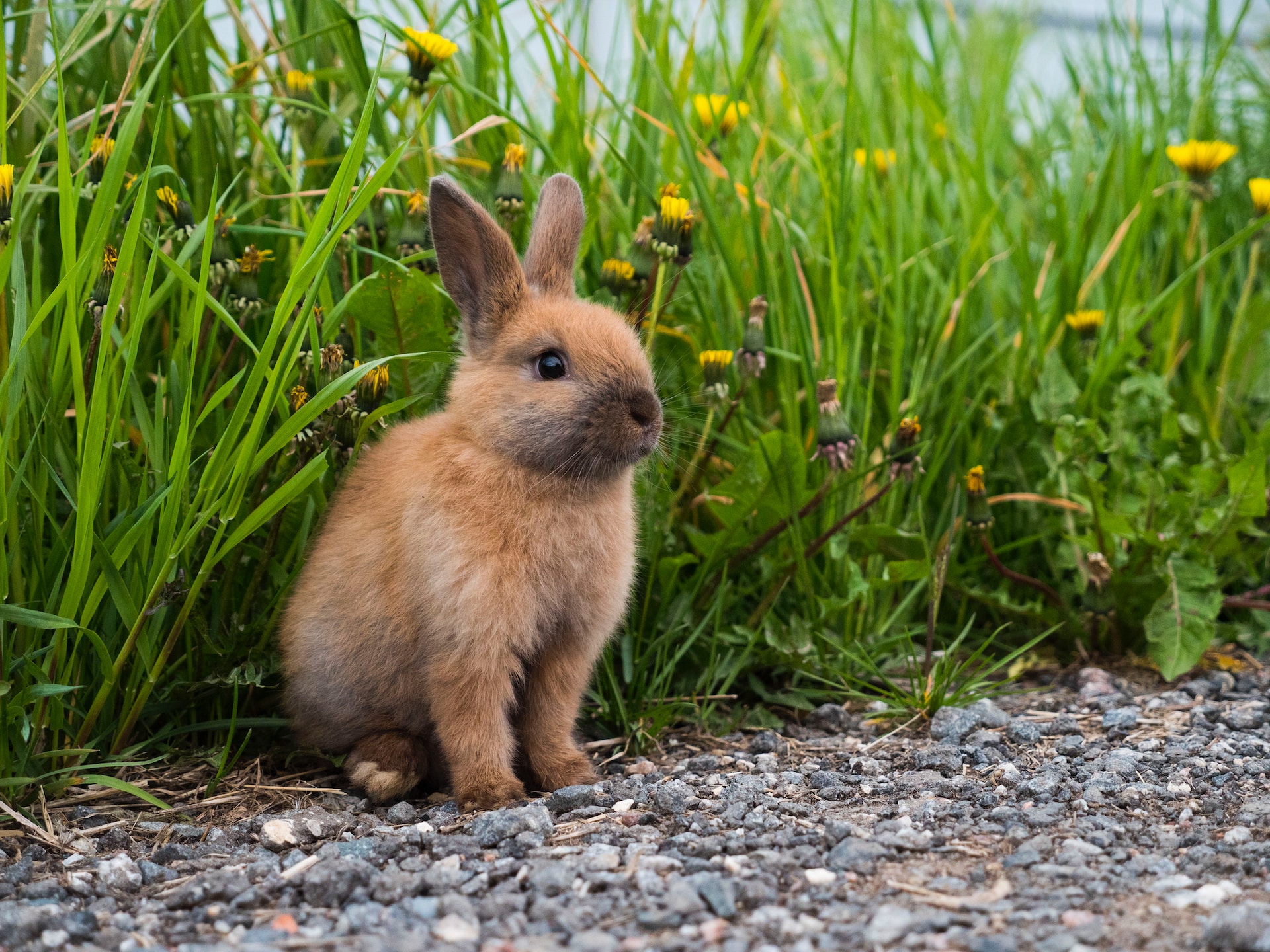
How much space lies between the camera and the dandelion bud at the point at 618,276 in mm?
Result: 3143

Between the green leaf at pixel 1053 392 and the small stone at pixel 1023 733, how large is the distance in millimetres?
1109

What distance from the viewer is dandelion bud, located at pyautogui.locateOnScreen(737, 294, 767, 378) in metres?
3.07

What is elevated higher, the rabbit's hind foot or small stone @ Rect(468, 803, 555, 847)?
small stone @ Rect(468, 803, 555, 847)

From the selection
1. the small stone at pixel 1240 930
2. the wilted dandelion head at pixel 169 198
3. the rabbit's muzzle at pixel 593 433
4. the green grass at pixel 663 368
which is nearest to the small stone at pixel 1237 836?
the small stone at pixel 1240 930

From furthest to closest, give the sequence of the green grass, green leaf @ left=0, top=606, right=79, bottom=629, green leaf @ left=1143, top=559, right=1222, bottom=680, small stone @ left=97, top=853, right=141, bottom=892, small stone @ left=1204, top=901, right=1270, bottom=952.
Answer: green leaf @ left=1143, top=559, right=1222, bottom=680, the green grass, green leaf @ left=0, top=606, right=79, bottom=629, small stone @ left=97, top=853, right=141, bottom=892, small stone @ left=1204, top=901, right=1270, bottom=952

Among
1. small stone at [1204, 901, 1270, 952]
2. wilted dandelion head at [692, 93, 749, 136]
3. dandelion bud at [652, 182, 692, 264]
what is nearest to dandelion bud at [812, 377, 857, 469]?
dandelion bud at [652, 182, 692, 264]

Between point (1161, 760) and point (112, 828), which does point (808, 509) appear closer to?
point (1161, 760)

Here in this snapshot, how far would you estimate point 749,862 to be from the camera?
2.09m

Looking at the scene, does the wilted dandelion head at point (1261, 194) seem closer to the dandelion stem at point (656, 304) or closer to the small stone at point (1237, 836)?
the dandelion stem at point (656, 304)

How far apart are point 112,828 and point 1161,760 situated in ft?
7.79


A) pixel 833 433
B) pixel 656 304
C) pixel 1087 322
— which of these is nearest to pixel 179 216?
pixel 656 304

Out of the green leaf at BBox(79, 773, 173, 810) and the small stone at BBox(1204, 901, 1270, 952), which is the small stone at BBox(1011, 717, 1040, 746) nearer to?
the small stone at BBox(1204, 901, 1270, 952)

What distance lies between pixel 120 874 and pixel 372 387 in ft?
3.84

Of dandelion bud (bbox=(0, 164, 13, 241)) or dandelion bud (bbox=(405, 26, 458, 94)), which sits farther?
dandelion bud (bbox=(405, 26, 458, 94))
